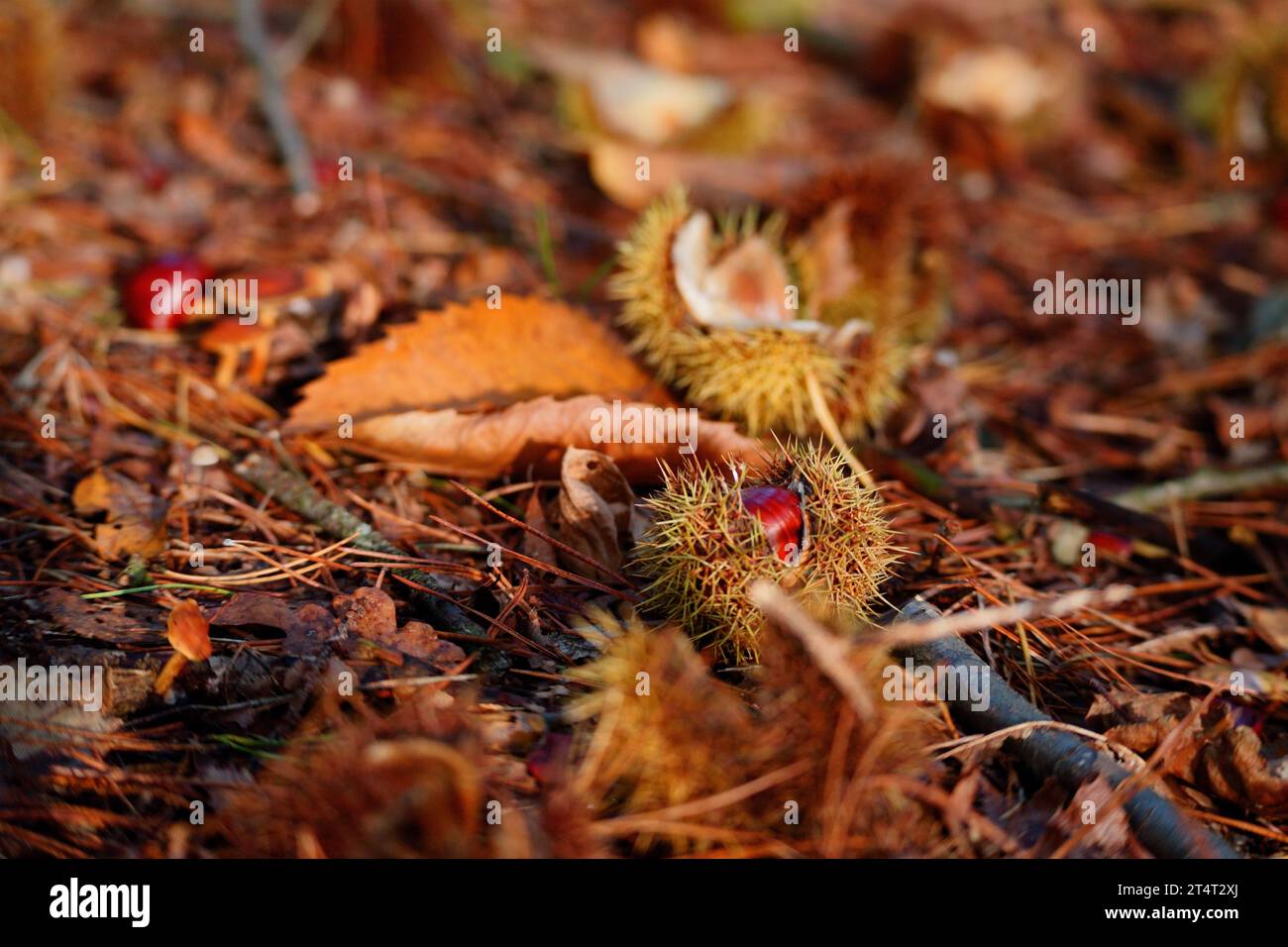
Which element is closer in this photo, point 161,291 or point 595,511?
point 595,511

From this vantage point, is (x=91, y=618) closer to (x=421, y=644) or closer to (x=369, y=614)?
(x=369, y=614)

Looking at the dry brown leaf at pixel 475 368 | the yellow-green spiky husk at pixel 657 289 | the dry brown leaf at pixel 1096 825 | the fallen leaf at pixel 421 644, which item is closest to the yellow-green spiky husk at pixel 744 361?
the yellow-green spiky husk at pixel 657 289

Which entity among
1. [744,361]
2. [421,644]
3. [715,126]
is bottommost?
[421,644]

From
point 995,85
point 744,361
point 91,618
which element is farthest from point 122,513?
point 995,85

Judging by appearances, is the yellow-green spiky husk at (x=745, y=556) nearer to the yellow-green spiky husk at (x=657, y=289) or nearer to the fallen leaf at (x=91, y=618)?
the yellow-green spiky husk at (x=657, y=289)

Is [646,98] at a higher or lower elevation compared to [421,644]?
higher

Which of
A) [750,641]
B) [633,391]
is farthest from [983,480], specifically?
[750,641]

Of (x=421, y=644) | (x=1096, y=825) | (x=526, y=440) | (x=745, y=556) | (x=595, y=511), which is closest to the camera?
(x=1096, y=825)
